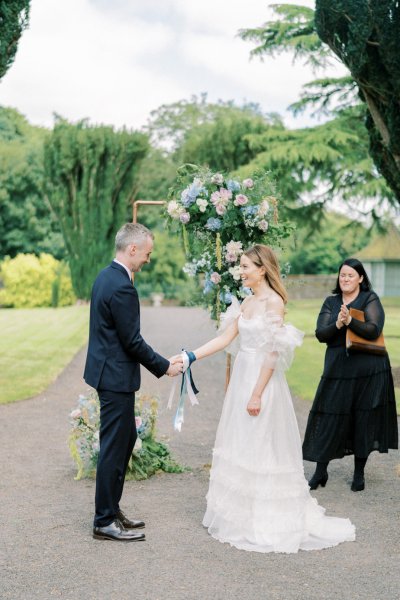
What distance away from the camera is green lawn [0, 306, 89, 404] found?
13.7 meters

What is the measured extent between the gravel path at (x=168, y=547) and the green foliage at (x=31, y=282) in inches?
1366

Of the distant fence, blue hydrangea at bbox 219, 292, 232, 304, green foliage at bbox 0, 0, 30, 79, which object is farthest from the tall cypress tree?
the distant fence

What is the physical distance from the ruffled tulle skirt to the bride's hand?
0.07m

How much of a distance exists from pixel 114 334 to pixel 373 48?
9.57 meters

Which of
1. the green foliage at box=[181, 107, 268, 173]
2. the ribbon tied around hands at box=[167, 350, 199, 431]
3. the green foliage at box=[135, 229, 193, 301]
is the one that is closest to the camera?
the ribbon tied around hands at box=[167, 350, 199, 431]

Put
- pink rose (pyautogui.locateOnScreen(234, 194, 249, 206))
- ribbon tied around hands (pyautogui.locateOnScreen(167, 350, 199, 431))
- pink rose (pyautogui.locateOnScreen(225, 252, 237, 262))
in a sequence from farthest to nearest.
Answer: pink rose (pyautogui.locateOnScreen(225, 252, 237, 262)) → pink rose (pyautogui.locateOnScreen(234, 194, 249, 206)) → ribbon tied around hands (pyautogui.locateOnScreen(167, 350, 199, 431))

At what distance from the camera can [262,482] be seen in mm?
5422

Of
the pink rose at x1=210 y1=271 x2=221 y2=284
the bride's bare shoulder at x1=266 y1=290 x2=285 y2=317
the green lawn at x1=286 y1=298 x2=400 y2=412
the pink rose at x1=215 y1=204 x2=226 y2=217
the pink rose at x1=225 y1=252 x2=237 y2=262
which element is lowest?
the green lawn at x1=286 y1=298 x2=400 y2=412

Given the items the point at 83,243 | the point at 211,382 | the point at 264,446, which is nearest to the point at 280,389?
the point at 264,446

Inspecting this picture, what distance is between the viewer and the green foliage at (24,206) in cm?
4903

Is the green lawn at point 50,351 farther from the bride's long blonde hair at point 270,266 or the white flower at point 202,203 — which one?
the bride's long blonde hair at point 270,266

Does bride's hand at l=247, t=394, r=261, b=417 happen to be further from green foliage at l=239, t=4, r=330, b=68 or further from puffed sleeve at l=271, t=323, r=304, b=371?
green foliage at l=239, t=4, r=330, b=68

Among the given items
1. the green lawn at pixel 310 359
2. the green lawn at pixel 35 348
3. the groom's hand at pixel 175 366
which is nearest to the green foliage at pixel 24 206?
the green lawn at pixel 35 348

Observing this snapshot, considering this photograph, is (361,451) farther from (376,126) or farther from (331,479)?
(376,126)
